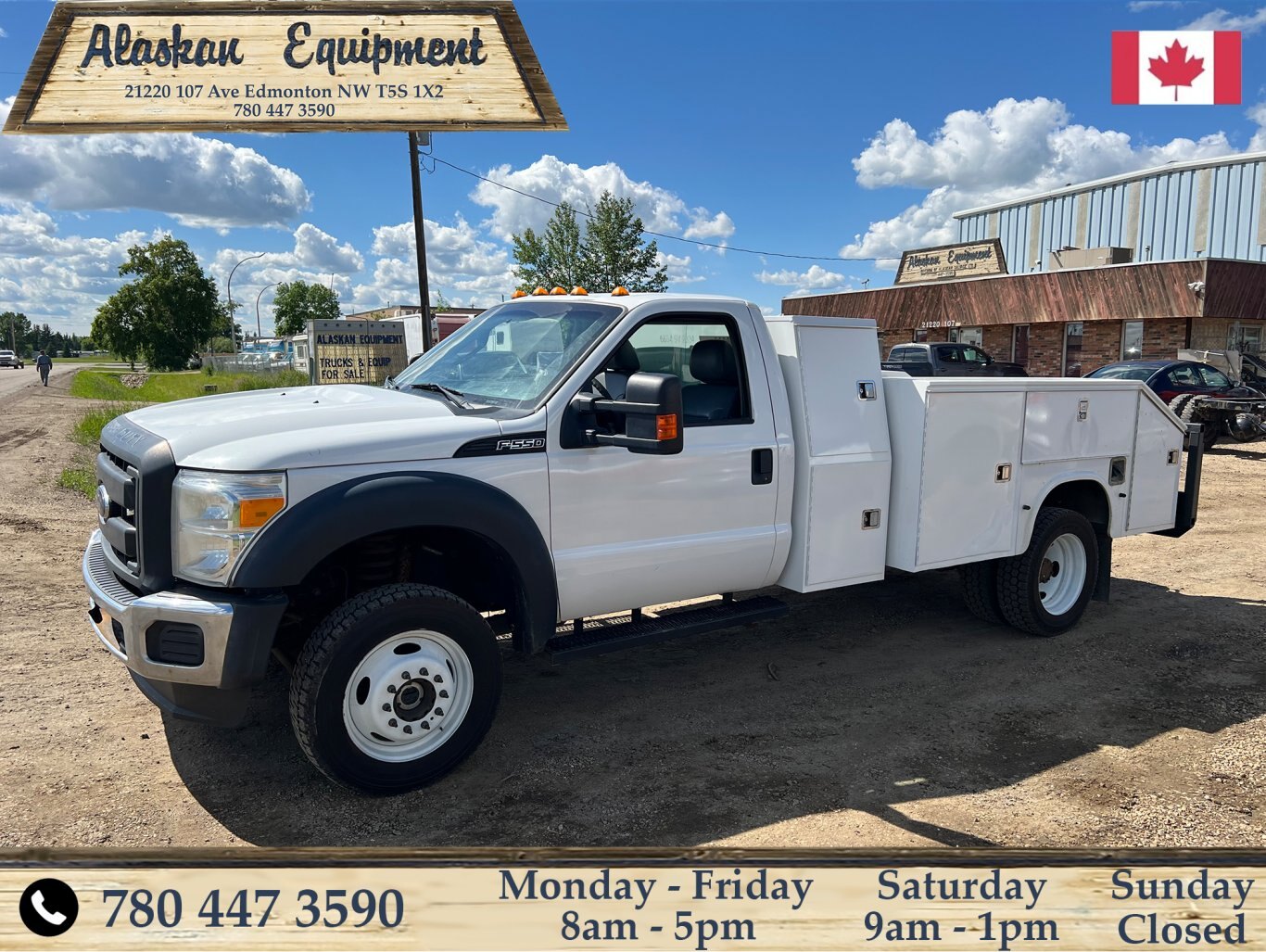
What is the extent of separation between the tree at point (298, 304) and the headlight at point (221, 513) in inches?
3583

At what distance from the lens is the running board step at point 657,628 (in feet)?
14.2

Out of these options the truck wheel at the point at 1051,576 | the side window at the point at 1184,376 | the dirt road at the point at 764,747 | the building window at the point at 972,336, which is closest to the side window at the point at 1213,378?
the side window at the point at 1184,376

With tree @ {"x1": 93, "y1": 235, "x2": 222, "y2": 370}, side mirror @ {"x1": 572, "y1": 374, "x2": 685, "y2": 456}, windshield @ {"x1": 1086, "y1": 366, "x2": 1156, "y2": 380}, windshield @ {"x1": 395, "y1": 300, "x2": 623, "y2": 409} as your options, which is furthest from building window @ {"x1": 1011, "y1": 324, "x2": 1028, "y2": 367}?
tree @ {"x1": 93, "y1": 235, "x2": 222, "y2": 370}

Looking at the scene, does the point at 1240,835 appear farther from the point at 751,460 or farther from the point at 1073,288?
the point at 1073,288

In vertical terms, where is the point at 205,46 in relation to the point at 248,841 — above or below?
above

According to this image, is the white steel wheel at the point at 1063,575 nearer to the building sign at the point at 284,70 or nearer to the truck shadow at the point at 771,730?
the truck shadow at the point at 771,730

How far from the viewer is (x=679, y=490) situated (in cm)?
446

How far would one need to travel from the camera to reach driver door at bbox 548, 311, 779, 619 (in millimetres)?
4211

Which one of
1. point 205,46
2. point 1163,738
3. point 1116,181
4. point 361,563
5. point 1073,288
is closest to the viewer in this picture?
point 361,563

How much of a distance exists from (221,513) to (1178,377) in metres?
17.2

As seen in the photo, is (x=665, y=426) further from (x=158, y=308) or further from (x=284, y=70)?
(x=158, y=308)

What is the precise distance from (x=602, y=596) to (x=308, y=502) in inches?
57.0

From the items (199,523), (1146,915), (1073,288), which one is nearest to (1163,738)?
(1146,915)

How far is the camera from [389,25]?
9.45 meters
